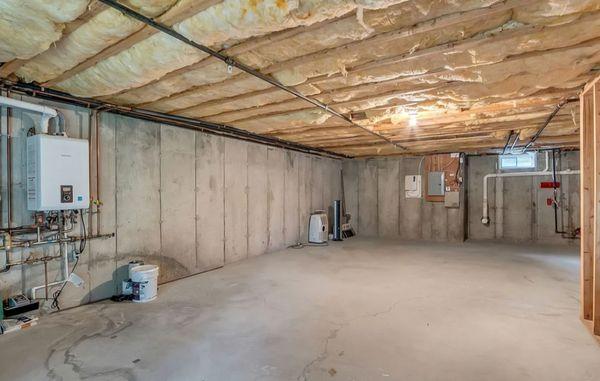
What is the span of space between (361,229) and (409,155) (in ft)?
7.65

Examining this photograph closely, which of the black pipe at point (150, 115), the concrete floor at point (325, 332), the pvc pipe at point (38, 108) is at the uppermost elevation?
the black pipe at point (150, 115)

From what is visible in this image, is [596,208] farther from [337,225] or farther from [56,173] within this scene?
[337,225]

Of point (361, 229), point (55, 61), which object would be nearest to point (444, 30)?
point (55, 61)

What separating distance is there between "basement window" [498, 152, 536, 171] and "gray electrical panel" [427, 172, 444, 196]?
1386mm

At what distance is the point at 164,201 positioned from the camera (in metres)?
4.20

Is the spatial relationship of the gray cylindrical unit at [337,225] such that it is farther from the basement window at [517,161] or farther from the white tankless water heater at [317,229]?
the basement window at [517,161]

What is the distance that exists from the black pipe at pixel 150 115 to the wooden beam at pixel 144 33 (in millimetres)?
428

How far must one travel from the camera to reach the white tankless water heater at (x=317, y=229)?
7.11m

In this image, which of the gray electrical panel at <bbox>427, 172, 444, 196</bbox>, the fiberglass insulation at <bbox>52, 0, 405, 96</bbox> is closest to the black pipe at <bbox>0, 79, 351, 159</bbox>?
the fiberglass insulation at <bbox>52, 0, 405, 96</bbox>

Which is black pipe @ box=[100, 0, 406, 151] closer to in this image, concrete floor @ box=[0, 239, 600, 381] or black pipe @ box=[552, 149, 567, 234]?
concrete floor @ box=[0, 239, 600, 381]

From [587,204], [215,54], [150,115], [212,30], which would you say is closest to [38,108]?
[150,115]

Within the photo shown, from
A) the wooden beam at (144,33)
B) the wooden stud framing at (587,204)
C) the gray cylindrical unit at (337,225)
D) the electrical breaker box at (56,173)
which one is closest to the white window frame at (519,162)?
the gray cylindrical unit at (337,225)

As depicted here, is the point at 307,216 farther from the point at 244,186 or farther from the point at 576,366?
the point at 576,366

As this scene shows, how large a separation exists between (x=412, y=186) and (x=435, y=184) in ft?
1.81
